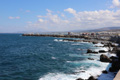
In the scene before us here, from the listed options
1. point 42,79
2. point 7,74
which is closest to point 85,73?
point 42,79

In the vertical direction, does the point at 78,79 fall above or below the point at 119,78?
below

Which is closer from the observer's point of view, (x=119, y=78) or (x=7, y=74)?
(x=119, y=78)

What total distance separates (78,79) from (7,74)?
10.8m

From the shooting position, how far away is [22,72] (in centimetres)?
2020

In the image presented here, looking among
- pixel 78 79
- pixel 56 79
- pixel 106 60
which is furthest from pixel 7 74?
pixel 106 60

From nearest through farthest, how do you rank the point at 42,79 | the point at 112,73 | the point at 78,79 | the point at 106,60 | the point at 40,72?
1. the point at 78,79
2. the point at 42,79
3. the point at 112,73
4. the point at 40,72
5. the point at 106,60

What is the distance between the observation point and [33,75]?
19.0m

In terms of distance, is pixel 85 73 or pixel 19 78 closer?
pixel 19 78

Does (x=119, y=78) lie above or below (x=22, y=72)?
above

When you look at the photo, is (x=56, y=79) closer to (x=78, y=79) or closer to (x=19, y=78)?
(x=78, y=79)

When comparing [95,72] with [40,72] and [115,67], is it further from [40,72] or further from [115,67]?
[40,72]

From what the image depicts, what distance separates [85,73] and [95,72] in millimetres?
1708

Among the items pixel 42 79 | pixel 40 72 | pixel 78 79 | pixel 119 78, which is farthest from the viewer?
pixel 40 72

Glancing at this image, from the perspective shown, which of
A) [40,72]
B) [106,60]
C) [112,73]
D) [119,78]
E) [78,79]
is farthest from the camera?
[106,60]
